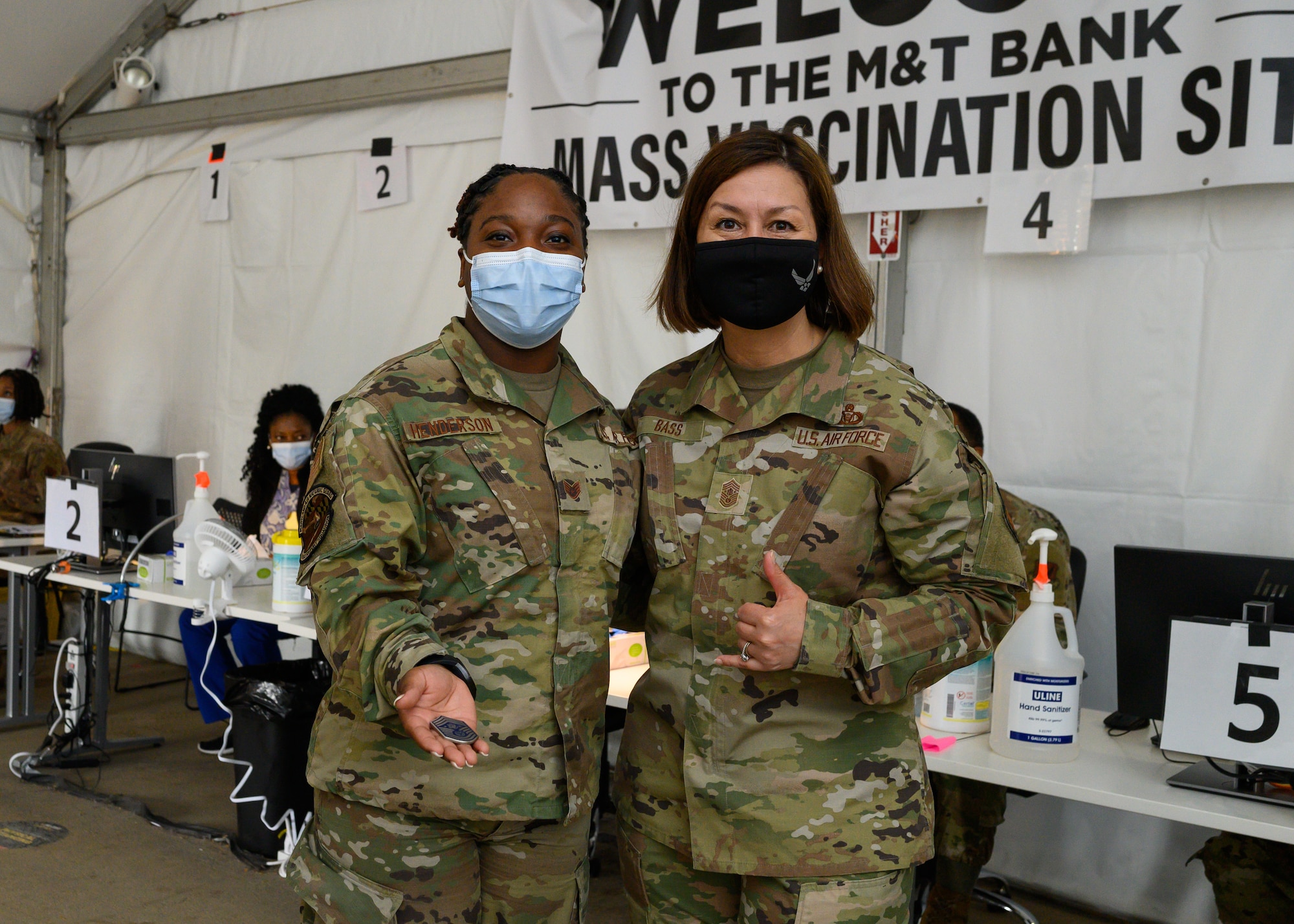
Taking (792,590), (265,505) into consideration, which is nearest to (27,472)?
(265,505)

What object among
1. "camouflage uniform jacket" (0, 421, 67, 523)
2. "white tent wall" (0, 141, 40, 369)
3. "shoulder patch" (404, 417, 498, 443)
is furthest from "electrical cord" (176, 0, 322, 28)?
"shoulder patch" (404, 417, 498, 443)

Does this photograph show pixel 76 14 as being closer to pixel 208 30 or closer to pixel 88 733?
pixel 208 30

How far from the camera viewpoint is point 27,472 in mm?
5281

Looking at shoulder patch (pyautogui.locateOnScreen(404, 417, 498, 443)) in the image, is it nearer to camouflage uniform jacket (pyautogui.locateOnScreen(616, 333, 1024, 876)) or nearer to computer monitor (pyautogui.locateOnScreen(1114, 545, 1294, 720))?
camouflage uniform jacket (pyautogui.locateOnScreen(616, 333, 1024, 876))

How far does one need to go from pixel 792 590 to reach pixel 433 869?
1.89ft

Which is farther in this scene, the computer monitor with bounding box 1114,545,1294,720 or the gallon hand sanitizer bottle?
the gallon hand sanitizer bottle

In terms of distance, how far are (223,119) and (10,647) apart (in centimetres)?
253

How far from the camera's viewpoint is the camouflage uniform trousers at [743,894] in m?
1.31

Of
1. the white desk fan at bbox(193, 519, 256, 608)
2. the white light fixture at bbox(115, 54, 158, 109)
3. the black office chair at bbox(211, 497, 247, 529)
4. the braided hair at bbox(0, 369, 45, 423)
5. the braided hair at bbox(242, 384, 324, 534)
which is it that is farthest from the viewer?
the white light fixture at bbox(115, 54, 158, 109)

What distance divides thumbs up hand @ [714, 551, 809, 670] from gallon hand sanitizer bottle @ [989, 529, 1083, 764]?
94 centimetres

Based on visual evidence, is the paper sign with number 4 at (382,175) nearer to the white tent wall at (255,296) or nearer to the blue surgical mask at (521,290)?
the white tent wall at (255,296)

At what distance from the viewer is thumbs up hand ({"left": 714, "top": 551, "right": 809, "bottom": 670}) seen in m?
1.24

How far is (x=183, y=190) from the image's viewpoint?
5.62 meters

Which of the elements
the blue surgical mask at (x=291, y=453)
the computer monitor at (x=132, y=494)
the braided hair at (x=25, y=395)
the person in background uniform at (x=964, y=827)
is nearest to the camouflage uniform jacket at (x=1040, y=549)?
the person in background uniform at (x=964, y=827)
